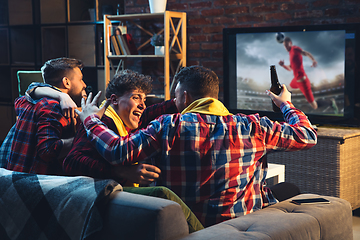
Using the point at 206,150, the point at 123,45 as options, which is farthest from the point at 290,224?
the point at 123,45

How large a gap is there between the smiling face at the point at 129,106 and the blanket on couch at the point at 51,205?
1.73ft

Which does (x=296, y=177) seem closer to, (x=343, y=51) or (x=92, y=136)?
(x=343, y=51)

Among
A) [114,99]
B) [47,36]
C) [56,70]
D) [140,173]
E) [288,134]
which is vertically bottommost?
[140,173]

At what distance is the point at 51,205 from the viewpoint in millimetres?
1159

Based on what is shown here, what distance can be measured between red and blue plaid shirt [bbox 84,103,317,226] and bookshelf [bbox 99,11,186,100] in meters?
2.53

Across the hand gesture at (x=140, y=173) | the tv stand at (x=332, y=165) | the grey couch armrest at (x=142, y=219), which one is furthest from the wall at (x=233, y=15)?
the grey couch armrest at (x=142, y=219)

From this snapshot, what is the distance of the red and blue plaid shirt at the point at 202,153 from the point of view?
1335 millimetres

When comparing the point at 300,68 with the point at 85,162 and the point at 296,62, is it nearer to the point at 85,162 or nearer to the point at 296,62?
the point at 296,62

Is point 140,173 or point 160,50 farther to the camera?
point 160,50

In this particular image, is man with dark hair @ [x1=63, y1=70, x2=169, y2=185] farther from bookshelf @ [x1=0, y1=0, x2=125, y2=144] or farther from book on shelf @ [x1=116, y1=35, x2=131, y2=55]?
bookshelf @ [x1=0, y1=0, x2=125, y2=144]

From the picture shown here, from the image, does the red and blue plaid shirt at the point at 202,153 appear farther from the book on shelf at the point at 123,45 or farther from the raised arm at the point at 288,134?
the book on shelf at the point at 123,45

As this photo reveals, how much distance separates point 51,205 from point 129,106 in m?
0.63

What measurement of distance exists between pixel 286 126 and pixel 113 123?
0.67m

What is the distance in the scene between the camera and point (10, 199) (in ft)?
4.00
